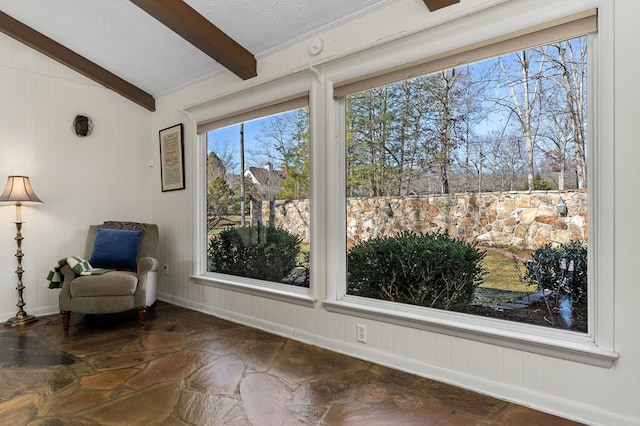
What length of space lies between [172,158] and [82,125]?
100 cm

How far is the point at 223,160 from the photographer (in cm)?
383

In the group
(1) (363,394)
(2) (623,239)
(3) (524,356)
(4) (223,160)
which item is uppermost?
(4) (223,160)

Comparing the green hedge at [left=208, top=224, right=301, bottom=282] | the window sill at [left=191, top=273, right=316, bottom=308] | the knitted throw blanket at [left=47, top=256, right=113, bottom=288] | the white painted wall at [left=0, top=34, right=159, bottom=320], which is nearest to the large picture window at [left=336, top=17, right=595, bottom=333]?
the window sill at [left=191, top=273, right=316, bottom=308]

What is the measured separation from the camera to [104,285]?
3.24 meters

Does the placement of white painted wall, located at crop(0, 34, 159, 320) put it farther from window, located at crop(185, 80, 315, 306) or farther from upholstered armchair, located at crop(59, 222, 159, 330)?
window, located at crop(185, 80, 315, 306)

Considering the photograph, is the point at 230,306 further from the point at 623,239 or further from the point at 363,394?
the point at 623,239

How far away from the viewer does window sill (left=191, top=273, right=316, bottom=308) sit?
2.97 metres

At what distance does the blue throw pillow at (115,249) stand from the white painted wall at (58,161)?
20.8 inches

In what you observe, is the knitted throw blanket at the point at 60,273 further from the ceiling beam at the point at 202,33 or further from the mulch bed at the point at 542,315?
the mulch bed at the point at 542,315

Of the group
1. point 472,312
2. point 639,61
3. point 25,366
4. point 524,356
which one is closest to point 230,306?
point 25,366

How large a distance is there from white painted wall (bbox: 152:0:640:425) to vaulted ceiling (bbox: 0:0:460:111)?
14cm

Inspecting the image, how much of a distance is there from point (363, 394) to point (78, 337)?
2472mm

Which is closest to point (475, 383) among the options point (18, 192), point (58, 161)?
point (18, 192)

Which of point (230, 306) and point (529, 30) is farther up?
point (529, 30)
